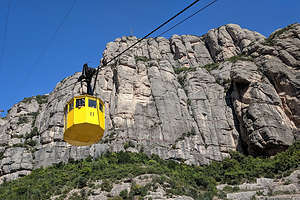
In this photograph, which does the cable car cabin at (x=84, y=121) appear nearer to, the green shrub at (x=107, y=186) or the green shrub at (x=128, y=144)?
the green shrub at (x=107, y=186)

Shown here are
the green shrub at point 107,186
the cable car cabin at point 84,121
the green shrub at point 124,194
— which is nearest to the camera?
the cable car cabin at point 84,121

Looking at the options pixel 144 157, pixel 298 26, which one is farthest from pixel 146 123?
pixel 298 26

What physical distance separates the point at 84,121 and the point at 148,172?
87.8ft

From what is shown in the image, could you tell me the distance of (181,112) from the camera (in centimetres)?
6075

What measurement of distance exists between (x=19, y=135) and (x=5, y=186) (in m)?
15.5

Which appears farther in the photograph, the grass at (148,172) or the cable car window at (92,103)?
the grass at (148,172)

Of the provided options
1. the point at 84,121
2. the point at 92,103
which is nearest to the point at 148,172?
the point at 92,103

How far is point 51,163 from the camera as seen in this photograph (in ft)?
171

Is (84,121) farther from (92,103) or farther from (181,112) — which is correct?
(181,112)

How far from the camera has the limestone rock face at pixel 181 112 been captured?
173 feet

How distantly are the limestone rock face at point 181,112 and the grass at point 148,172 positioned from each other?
8.29ft

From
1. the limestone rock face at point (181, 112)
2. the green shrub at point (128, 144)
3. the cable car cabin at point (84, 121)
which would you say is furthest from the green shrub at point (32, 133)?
the cable car cabin at point (84, 121)

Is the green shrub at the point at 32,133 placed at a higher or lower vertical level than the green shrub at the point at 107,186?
higher

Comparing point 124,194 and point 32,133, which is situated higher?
point 32,133
